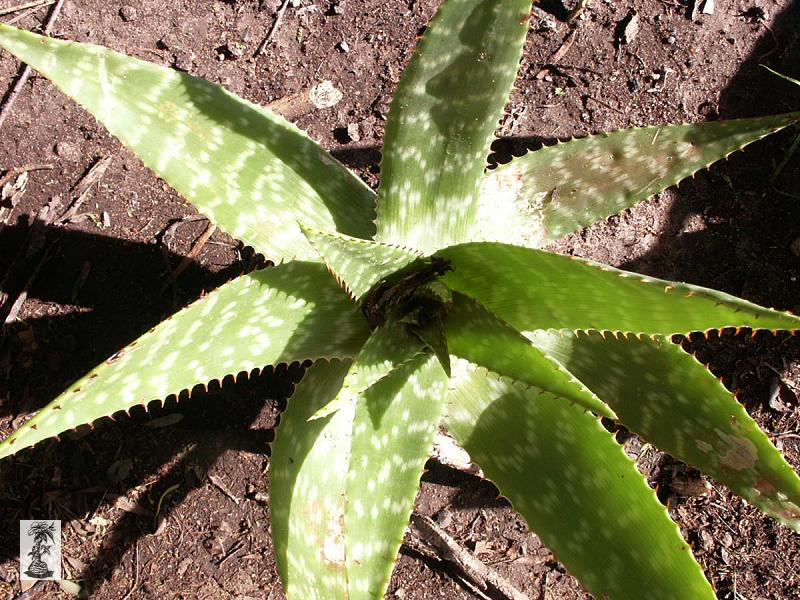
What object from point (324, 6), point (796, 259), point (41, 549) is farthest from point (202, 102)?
point (796, 259)

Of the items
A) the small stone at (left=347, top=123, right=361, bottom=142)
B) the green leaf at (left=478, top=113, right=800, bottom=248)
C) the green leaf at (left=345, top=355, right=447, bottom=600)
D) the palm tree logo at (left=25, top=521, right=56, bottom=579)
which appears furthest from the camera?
the small stone at (left=347, top=123, right=361, bottom=142)

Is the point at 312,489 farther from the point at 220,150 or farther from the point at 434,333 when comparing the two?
the point at 220,150

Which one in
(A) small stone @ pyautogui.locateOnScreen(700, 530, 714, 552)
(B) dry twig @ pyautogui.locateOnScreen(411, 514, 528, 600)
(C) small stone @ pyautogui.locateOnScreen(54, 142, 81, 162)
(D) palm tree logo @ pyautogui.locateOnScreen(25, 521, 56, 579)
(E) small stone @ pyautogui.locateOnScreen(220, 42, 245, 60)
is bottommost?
(D) palm tree logo @ pyautogui.locateOnScreen(25, 521, 56, 579)

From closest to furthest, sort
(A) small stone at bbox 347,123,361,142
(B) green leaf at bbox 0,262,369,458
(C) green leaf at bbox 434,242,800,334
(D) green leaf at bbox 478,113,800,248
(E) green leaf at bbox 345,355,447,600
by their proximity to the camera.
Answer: (C) green leaf at bbox 434,242,800,334 → (B) green leaf at bbox 0,262,369,458 → (E) green leaf at bbox 345,355,447,600 → (D) green leaf at bbox 478,113,800,248 → (A) small stone at bbox 347,123,361,142

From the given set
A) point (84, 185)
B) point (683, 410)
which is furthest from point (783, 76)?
point (84, 185)

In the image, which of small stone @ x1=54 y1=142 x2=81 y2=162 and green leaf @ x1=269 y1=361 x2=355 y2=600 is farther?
small stone @ x1=54 y1=142 x2=81 y2=162

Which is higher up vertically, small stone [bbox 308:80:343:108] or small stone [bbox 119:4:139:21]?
small stone [bbox 119:4:139:21]

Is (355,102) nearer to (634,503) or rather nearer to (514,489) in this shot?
(514,489)

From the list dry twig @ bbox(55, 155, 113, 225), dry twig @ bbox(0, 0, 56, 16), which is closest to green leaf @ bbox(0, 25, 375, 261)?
dry twig @ bbox(55, 155, 113, 225)

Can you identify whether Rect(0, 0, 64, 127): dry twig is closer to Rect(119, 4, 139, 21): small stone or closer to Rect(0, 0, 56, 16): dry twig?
Rect(0, 0, 56, 16): dry twig
